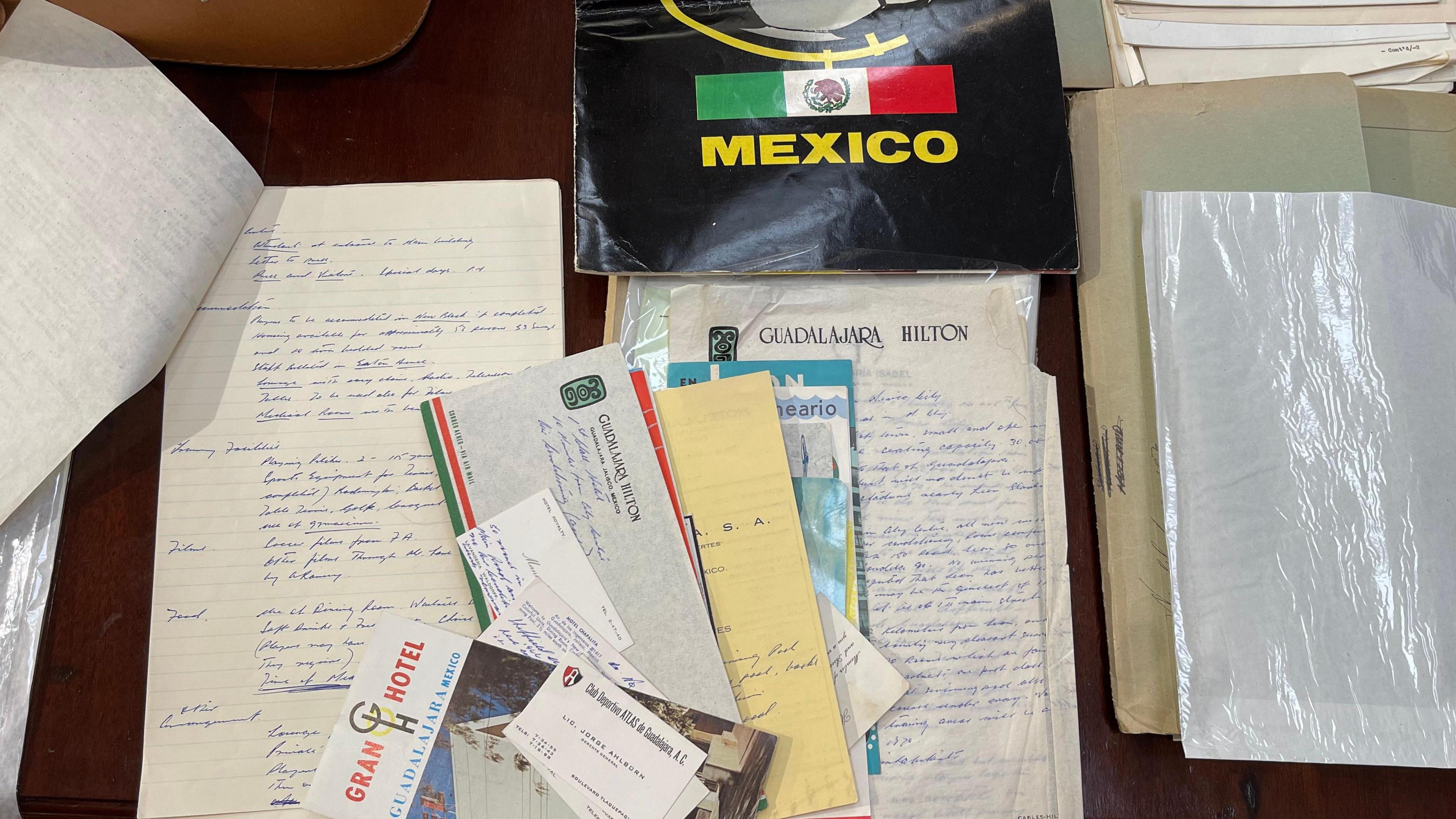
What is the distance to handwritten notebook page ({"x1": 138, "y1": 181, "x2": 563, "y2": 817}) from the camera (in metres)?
0.49

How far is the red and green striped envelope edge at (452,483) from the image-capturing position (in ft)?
1.60

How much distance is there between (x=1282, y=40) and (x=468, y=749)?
0.72m

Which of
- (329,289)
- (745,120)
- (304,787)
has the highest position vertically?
(745,120)

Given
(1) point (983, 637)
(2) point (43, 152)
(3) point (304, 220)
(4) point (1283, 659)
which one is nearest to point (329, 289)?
(3) point (304, 220)

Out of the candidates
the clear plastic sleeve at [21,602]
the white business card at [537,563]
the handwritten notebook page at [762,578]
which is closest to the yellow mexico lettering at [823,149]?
the handwritten notebook page at [762,578]

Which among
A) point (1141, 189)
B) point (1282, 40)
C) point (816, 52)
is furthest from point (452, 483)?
point (1282, 40)

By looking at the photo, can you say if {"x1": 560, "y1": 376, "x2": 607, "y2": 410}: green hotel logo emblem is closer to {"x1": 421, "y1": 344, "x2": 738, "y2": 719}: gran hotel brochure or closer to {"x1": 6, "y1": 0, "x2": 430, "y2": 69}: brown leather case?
{"x1": 421, "y1": 344, "x2": 738, "y2": 719}: gran hotel brochure

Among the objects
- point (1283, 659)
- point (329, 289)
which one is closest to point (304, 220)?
point (329, 289)

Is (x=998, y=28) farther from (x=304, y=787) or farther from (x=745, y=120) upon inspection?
(x=304, y=787)

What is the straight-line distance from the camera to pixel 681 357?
20.8 inches

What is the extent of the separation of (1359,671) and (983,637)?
209 mm

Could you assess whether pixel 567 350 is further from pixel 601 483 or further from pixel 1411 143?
pixel 1411 143

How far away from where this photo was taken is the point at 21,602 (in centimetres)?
50

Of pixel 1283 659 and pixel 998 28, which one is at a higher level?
pixel 998 28
